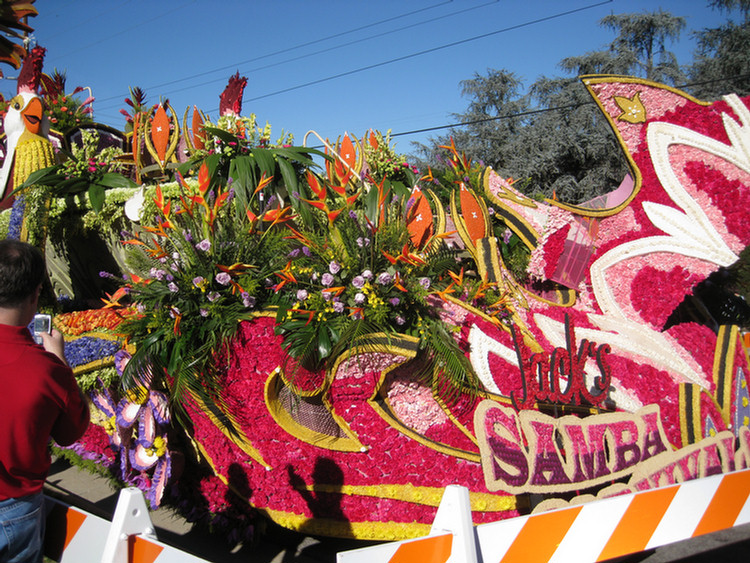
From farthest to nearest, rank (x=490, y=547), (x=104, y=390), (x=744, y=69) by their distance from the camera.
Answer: (x=744, y=69)
(x=104, y=390)
(x=490, y=547)

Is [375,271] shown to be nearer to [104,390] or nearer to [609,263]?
[609,263]

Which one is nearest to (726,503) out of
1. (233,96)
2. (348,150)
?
(348,150)

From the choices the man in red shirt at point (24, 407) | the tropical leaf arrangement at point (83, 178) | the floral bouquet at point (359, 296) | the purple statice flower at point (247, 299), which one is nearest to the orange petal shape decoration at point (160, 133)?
the tropical leaf arrangement at point (83, 178)

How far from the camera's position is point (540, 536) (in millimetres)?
1775

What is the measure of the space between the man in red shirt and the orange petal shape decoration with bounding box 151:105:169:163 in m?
3.35

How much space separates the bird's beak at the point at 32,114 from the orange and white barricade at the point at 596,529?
4.35 meters

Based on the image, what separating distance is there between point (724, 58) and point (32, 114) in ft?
49.0

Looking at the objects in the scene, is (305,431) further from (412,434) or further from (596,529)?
(596,529)

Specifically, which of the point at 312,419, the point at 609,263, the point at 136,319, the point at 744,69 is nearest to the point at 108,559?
the point at 312,419

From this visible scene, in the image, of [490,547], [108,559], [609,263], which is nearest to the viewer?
[108,559]

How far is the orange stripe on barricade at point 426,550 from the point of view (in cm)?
153

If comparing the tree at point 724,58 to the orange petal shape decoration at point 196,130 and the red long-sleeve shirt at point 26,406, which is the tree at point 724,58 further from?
the red long-sleeve shirt at point 26,406

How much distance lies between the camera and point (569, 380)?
2678 mm

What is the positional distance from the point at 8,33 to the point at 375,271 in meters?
4.58
